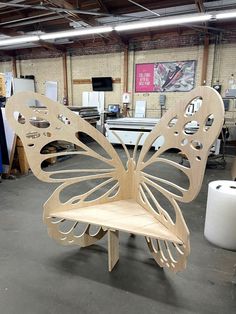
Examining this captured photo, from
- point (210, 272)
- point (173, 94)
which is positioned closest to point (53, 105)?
point (210, 272)

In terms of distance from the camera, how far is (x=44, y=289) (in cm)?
171

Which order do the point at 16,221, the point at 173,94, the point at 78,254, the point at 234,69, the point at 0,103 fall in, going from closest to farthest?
the point at 78,254, the point at 16,221, the point at 0,103, the point at 234,69, the point at 173,94

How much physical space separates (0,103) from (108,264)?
3.60m

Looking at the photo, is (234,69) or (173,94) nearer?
(234,69)

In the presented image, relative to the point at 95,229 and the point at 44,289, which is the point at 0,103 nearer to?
the point at 95,229

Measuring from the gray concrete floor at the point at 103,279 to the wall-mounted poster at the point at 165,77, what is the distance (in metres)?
5.93

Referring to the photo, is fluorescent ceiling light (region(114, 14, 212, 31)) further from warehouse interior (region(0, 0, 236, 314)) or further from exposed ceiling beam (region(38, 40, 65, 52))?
exposed ceiling beam (region(38, 40, 65, 52))

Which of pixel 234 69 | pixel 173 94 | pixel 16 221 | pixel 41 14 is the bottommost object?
pixel 16 221

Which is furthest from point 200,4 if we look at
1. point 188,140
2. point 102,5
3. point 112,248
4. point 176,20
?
point 112,248

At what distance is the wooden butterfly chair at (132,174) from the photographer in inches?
54.2

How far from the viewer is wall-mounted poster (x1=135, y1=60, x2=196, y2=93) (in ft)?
24.0

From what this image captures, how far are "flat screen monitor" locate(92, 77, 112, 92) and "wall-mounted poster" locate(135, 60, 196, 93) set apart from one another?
3.44 ft

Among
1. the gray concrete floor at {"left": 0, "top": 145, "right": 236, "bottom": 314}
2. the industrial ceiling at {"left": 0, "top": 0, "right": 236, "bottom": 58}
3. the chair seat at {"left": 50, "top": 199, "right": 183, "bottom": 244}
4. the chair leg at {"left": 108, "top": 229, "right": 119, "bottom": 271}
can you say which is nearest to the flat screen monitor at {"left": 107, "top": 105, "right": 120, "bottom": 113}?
the industrial ceiling at {"left": 0, "top": 0, "right": 236, "bottom": 58}

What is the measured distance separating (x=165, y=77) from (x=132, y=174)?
630 cm
